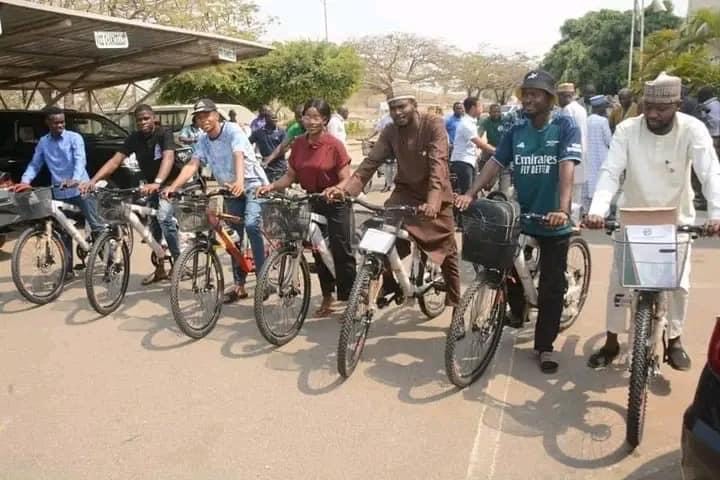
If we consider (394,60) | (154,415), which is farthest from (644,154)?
(394,60)

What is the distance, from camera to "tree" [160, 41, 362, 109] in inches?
1067

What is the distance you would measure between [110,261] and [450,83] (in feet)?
157

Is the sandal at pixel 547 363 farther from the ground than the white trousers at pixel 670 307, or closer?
closer

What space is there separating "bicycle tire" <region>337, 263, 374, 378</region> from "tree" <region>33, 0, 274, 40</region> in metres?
17.4

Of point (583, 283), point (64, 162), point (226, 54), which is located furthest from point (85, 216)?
point (226, 54)

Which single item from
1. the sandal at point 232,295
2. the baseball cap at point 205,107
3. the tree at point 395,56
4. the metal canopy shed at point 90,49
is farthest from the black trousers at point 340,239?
the tree at point 395,56

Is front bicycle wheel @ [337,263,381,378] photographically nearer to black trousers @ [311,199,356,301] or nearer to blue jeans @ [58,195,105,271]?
black trousers @ [311,199,356,301]

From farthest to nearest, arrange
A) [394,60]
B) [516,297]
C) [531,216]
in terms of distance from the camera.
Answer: [394,60], [516,297], [531,216]

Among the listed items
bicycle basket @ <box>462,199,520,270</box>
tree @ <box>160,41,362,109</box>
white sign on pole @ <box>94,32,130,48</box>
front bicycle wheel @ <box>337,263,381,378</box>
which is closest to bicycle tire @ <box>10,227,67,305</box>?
front bicycle wheel @ <box>337,263,381,378</box>

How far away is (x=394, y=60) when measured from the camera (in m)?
46.9

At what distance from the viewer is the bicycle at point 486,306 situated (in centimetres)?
389

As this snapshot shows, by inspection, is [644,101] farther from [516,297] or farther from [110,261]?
[110,261]

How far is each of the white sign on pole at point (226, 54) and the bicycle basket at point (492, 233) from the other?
894 centimetres

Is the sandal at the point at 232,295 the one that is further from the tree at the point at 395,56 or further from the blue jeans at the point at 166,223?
the tree at the point at 395,56
